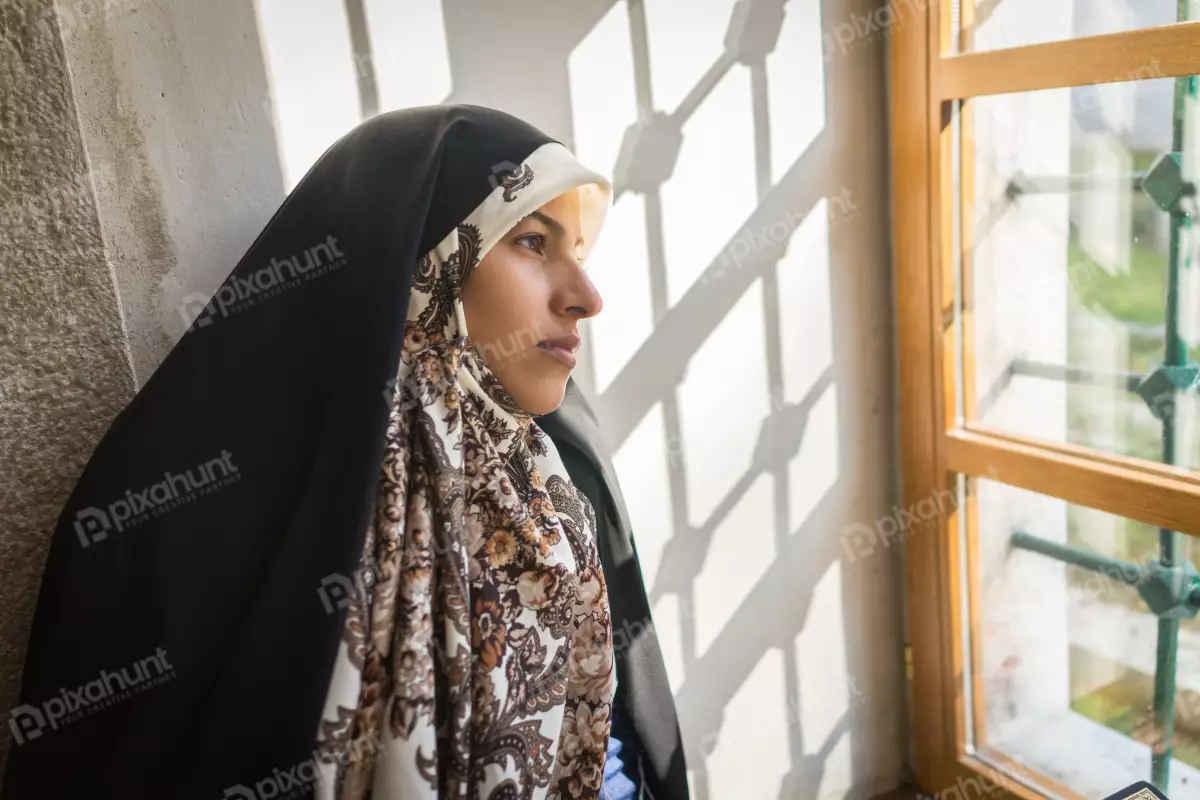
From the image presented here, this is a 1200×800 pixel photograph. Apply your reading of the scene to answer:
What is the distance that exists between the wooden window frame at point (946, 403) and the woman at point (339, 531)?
99cm

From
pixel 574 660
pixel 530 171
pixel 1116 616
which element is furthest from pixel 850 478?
pixel 530 171

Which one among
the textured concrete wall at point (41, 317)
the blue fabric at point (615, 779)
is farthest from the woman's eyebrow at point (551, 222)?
the blue fabric at point (615, 779)

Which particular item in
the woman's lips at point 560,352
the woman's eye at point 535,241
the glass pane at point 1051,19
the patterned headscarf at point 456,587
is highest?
the glass pane at point 1051,19

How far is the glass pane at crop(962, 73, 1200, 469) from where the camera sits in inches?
59.9

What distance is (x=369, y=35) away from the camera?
127 cm

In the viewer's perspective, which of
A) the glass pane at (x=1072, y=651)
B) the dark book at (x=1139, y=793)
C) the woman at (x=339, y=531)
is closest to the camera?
the woman at (x=339, y=531)

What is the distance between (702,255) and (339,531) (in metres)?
0.98

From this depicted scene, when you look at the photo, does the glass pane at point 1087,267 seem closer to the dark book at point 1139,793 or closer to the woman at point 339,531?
the dark book at point 1139,793

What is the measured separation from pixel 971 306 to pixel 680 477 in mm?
727

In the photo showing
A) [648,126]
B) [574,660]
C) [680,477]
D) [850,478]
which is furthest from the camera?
[850,478]

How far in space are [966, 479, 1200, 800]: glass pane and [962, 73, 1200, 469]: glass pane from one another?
196 millimetres

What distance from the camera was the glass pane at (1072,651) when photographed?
1675 mm

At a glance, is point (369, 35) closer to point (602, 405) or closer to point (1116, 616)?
point (602, 405)

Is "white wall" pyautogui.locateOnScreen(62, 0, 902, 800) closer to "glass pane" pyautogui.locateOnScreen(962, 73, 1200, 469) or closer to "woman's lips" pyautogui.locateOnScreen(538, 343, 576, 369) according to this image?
"glass pane" pyautogui.locateOnScreen(962, 73, 1200, 469)
